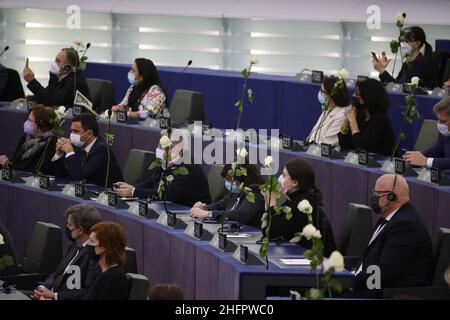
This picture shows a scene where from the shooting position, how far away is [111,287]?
19.2 feet

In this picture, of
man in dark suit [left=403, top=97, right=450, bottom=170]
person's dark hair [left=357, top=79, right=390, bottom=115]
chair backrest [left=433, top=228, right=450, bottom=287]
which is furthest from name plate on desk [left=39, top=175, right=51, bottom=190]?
chair backrest [left=433, top=228, right=450, bottom=287]

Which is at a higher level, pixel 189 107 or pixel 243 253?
pixel 189 107

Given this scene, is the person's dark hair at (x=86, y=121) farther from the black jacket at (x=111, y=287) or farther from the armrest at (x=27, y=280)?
the black jacket at (x=111, y=287)

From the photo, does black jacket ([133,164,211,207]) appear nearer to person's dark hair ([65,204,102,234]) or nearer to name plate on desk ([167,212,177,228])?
name plate on desk ([167,212,177,228])

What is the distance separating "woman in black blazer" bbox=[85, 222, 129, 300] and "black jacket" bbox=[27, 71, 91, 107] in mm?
3912

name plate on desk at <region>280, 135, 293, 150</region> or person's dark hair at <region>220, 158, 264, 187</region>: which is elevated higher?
name plate on desk at <region>280, 135, 293, 150</region>

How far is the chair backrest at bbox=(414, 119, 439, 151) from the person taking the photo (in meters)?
7.92

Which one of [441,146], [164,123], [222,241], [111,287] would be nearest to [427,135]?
[441,146]

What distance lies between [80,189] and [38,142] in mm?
1237

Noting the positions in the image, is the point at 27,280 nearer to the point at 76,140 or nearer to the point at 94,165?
the point at 94,165

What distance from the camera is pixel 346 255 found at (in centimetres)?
683
